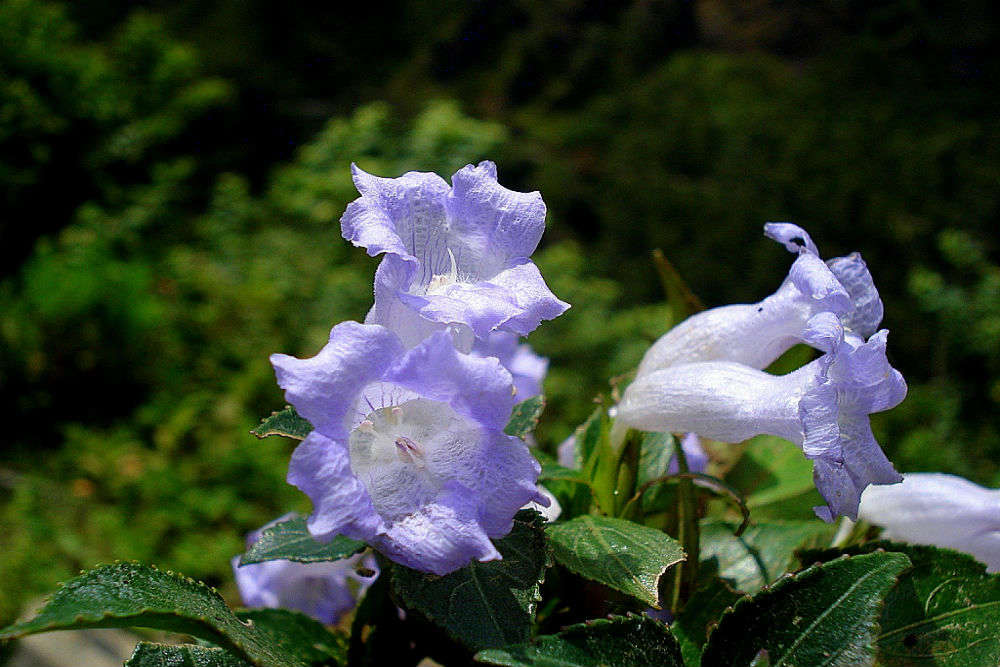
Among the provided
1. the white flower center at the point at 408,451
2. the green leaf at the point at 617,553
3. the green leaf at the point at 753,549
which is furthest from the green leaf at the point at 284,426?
the green leaf at the point at 753,549

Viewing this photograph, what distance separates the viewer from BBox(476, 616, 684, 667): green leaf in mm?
331

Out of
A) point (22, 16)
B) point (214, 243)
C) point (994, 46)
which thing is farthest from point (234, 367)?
point (994, 46)

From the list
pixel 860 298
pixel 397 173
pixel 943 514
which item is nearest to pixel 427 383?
pixel 860 298

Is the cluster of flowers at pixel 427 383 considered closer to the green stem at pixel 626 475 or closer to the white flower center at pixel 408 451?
the white flower center at pixel 408 451

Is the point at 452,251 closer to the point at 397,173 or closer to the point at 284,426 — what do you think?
the point at 284,426

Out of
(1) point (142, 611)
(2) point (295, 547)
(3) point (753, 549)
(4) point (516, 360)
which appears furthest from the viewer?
(4) point (516, 360)

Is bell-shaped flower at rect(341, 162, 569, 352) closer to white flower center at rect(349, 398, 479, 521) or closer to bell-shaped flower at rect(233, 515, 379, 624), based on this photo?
white flower center at rect(349, 398, 479, 521)

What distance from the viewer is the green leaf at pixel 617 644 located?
0.33 meters

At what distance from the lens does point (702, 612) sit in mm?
408

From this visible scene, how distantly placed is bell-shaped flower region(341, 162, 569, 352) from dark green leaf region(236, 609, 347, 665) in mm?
193

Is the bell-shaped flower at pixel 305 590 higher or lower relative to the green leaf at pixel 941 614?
lower

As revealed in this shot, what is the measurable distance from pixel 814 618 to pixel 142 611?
10.4 inches

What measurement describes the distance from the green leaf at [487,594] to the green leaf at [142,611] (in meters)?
0.06

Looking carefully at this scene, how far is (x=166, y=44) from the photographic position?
3.67 m
